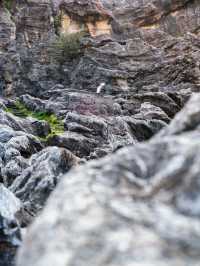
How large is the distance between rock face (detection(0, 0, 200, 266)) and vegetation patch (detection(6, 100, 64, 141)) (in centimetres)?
15

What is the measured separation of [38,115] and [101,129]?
10723 mm

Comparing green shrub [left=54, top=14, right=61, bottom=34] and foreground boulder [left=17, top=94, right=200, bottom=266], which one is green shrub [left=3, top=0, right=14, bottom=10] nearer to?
green shrub [left=54, top=14, right=61, bottom=34]

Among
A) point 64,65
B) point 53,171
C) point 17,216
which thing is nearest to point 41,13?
point 64,65

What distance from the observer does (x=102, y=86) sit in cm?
4384

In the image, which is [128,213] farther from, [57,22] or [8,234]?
[57,22]

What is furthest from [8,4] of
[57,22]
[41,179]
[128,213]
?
[128,213]

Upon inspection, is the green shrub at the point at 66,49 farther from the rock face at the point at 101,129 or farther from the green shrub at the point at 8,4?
the green shrub at the point at 8,4

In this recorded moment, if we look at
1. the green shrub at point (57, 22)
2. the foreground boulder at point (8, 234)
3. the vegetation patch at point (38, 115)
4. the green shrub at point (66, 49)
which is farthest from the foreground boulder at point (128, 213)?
the green shrub at point (57, 22)

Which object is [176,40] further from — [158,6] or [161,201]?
[161,201]

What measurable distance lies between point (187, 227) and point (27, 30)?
171ft

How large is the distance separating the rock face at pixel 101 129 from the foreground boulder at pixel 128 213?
0.01m

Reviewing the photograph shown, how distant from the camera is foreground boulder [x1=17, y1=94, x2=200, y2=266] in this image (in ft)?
14.2

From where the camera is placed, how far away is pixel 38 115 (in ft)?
127

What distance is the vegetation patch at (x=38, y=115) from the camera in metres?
32.1
